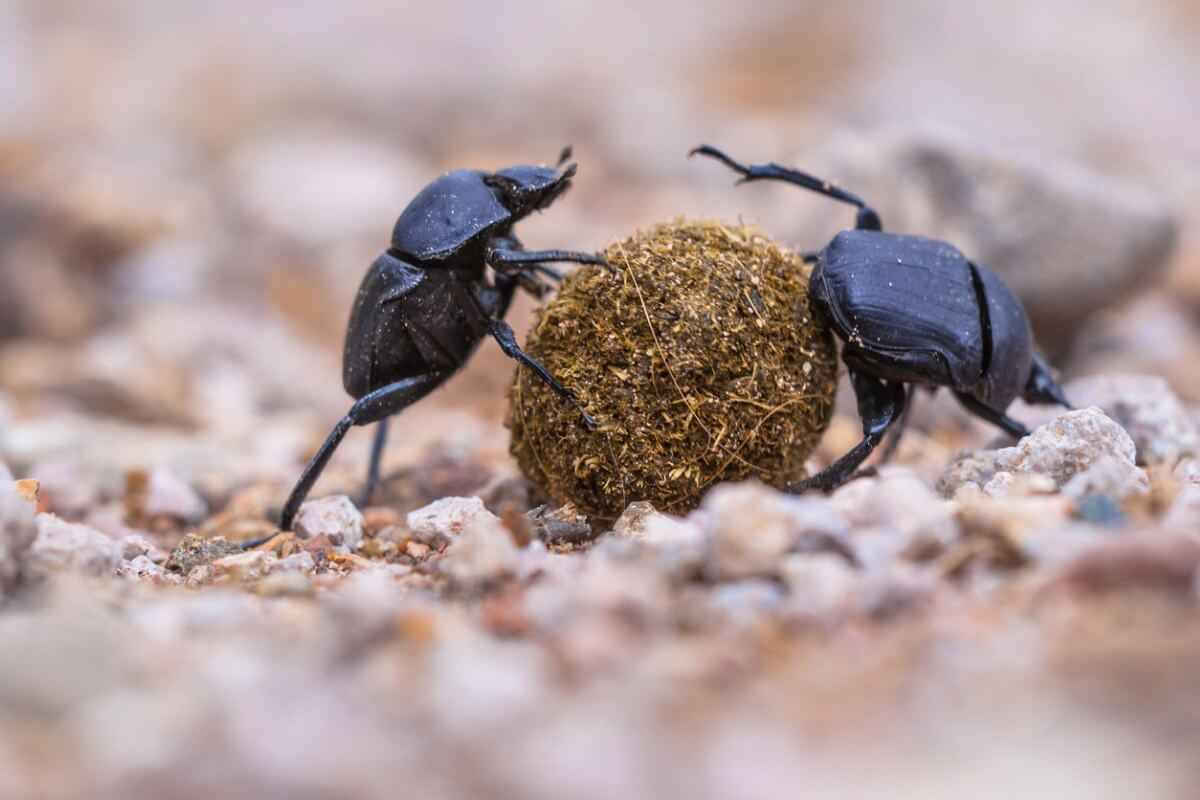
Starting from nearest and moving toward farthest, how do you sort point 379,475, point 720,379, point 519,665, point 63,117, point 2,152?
point 519,665
point 720,379
point 379,475
point 2,152
point 63,117

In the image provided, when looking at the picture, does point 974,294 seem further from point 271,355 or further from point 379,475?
point 271,355

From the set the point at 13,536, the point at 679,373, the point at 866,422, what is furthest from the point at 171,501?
the point at 866,422

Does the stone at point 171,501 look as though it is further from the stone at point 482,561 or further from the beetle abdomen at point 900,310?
the beetle abdomen at point 900,310

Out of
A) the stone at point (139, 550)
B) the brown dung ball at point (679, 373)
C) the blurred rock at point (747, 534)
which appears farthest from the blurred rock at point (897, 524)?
the stone at point (139, 550)

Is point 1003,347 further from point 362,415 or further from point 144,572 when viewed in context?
point 144,572

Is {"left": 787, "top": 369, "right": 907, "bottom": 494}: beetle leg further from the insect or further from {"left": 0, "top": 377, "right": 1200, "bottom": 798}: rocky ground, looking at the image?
the insect

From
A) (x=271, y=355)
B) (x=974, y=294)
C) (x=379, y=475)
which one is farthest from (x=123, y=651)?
(x=271, y=355)
